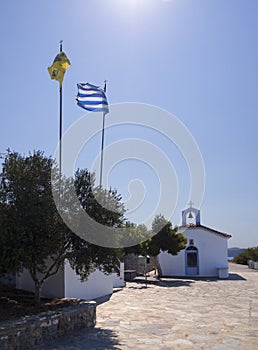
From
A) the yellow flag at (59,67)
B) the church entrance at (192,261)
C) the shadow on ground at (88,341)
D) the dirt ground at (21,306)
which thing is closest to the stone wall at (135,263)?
the church entrance at (192,261)

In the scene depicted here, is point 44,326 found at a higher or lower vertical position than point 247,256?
lower

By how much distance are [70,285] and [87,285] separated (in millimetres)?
1335

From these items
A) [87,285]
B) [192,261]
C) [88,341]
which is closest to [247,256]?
Result: [192,261]

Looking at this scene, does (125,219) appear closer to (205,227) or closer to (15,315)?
(15,315)

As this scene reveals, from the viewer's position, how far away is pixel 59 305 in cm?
1030

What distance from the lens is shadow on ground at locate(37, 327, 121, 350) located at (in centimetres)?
786

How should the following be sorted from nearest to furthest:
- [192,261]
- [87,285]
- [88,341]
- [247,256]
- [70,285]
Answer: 1. [88,341]
2. [70,285]
3. [87,285]
4. [192,261]
5. [247,256]

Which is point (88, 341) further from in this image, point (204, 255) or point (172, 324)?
point (204, 255)

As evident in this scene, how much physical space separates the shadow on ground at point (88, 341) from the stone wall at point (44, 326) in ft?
0.59

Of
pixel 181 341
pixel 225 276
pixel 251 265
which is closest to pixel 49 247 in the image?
pixel 181 341

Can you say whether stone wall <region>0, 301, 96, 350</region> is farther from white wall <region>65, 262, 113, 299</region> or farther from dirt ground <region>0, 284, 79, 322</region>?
white wall <region>65, 262, 113, 299</region>

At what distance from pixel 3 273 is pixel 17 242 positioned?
0.81 meters

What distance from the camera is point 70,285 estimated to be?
13.5 m

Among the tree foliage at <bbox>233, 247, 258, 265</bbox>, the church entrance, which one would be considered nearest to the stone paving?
the church entrance
